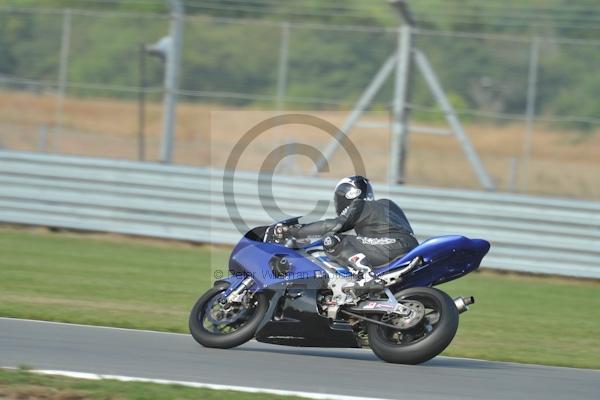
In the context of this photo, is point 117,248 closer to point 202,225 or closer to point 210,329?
point 202,225

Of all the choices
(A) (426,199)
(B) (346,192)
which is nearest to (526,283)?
(A) (426,199)

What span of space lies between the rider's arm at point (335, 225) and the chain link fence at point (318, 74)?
7.68m

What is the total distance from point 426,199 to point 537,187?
8.40 metres

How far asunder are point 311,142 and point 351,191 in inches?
415

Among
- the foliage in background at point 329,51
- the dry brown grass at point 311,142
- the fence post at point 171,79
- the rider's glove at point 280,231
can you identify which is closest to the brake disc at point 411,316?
the rider's glove at point 280,231

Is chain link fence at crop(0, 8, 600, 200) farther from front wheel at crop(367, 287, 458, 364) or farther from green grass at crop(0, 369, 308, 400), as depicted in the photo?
green grass at crop(0, 369, 308, 400)

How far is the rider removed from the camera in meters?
8.47

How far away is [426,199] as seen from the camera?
1555cm

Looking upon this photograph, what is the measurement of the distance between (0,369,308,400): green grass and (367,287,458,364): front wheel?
1632 mm

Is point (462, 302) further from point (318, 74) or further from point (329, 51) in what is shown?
point (318, 74)

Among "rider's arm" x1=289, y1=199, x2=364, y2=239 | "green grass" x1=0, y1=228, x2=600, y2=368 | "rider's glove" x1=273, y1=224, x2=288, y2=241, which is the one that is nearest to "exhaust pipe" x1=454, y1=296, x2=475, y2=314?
"rider's arm" x1=289, y1=199, x2=364, y2=239

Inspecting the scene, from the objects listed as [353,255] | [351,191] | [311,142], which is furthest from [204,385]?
[311,142]

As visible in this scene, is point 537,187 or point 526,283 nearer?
point 526,283

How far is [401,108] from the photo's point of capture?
16219mm
